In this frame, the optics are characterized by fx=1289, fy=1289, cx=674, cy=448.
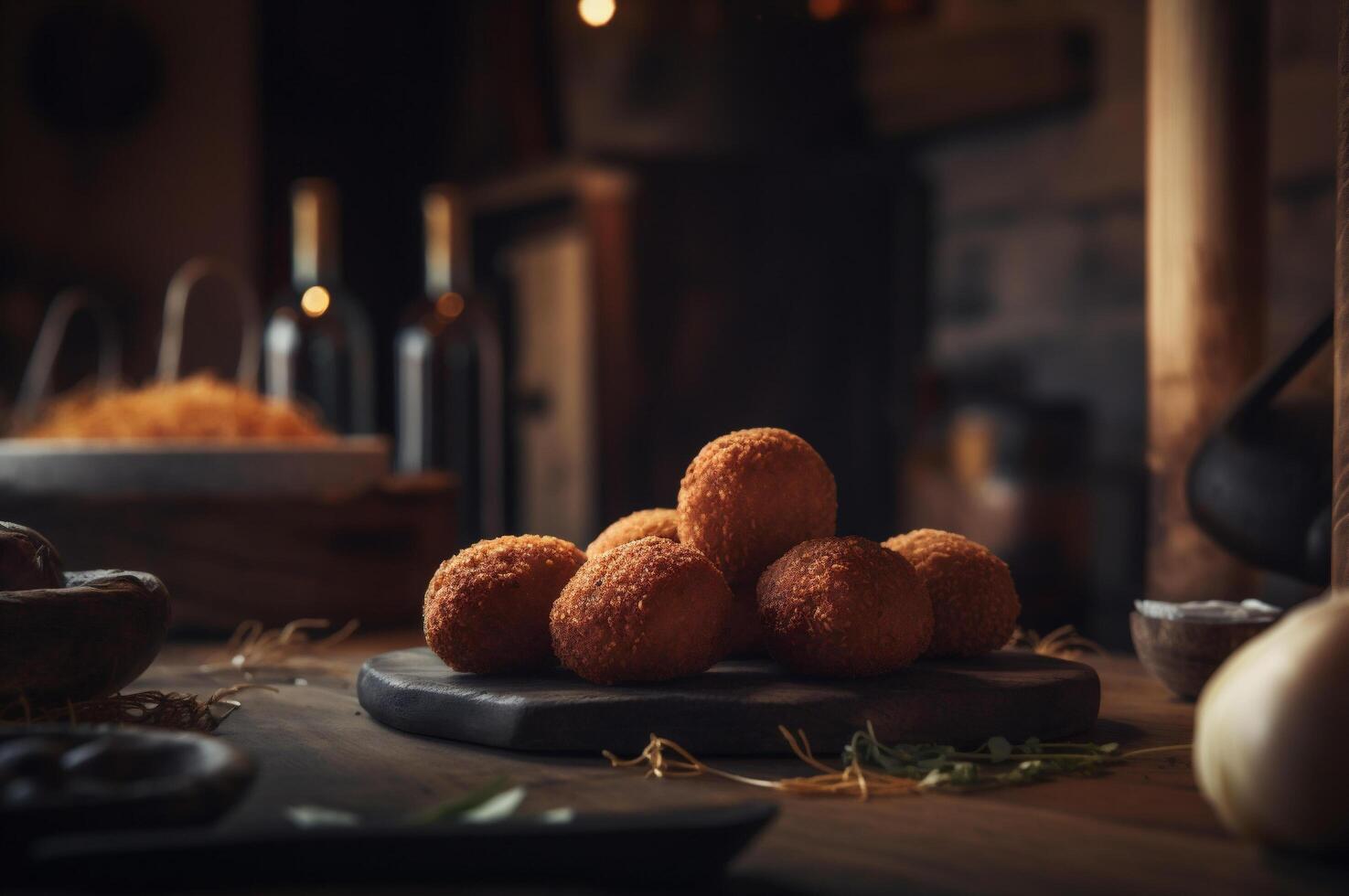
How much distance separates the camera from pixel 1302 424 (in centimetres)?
91

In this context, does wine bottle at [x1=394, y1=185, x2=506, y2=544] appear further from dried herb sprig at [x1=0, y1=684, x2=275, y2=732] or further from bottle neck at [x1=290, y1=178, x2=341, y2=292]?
dried herb sprig at [x1=0, y1=684, x2=275, y2=732]

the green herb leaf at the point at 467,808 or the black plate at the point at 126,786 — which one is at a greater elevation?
the black plate at the point at 126,786

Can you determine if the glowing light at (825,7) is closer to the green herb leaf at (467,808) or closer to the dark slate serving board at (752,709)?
the dark slate serving board at (752,709)

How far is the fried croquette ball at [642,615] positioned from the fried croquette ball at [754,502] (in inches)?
2.4

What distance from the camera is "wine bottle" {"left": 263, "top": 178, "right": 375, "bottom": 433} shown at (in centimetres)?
182

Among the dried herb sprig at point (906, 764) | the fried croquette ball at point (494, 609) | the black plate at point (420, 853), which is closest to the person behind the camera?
the black plate at point (420, 853)

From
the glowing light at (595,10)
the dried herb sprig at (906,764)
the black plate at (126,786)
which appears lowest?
the dried herb sprig at (906,764)

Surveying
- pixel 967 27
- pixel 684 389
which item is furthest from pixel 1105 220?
pixel 684 389

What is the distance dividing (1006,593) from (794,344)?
6.38 ft

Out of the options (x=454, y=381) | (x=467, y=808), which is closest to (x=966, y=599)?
(x=467, y=808)

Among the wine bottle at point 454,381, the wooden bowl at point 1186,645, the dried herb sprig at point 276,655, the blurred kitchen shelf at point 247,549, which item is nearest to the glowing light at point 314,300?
the wine bottle at point 454,381

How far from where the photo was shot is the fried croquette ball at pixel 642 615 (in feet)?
2.35

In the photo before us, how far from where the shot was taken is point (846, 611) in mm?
715

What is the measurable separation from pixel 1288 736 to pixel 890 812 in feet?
0.58
